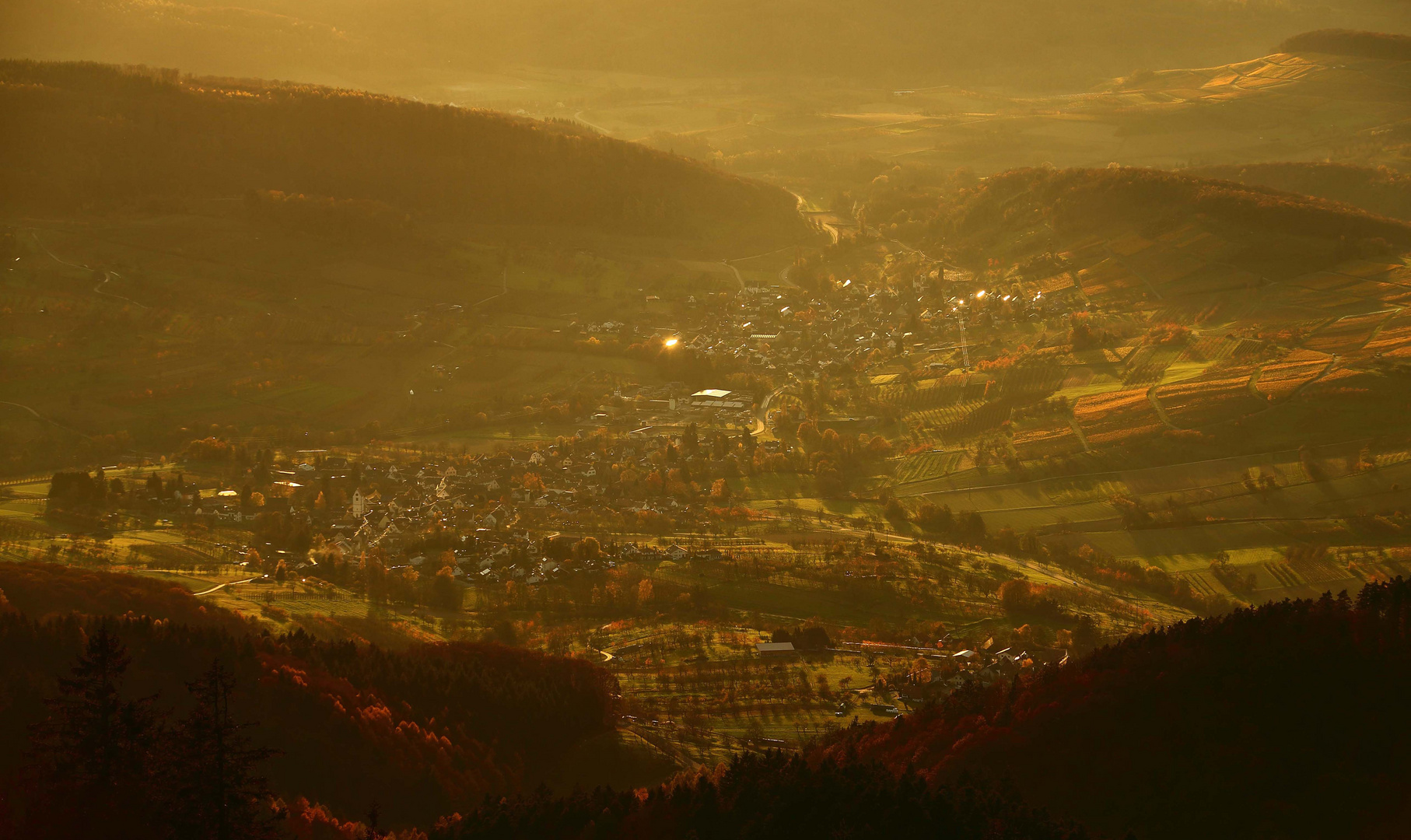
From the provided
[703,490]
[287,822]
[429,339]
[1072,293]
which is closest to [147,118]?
[429,339]

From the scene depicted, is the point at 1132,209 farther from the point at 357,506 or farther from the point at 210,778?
the point at 210,778

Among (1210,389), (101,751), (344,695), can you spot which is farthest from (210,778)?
(1210,389)

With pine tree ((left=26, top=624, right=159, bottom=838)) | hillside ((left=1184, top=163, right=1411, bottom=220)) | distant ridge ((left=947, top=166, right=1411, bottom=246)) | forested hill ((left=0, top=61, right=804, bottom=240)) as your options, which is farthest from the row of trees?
hillside ((left=1184, top=163, right=1411, bottom=220))

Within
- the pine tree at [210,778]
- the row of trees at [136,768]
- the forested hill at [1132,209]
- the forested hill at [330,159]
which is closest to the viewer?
the pine tree at [210,778]

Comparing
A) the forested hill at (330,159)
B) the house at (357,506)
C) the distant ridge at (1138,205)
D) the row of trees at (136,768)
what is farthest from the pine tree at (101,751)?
the distant ridge at (1138,205)

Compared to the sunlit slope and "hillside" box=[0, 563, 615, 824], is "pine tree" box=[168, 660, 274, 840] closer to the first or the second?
"hillside" box=[0, 563, 615, 824]

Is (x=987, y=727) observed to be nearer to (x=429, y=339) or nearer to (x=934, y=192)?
(x=429, y=339)

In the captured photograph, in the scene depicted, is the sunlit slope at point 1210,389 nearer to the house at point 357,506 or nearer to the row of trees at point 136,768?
the house at point 357,506
